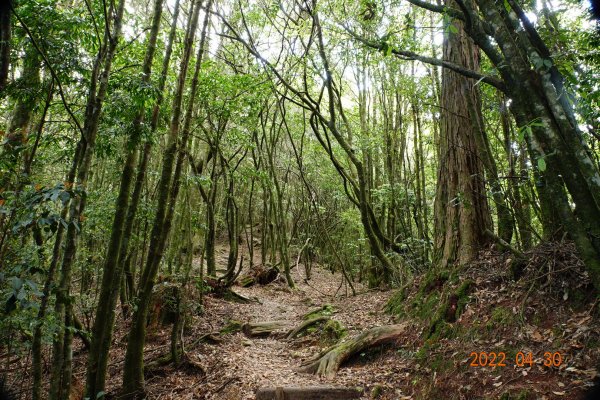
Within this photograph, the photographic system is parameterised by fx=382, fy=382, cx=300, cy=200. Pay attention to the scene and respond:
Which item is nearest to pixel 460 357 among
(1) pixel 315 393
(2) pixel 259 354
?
(1) pixel 315 393

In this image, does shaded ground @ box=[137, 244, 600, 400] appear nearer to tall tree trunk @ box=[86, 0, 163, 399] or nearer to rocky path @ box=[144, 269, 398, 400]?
rocky path @ box=[144, 269, 398, 400]

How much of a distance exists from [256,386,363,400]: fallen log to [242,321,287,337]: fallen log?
13.6ft

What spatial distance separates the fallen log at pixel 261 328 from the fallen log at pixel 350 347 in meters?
3.05

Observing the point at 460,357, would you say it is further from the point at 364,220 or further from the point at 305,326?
the point at 364,220

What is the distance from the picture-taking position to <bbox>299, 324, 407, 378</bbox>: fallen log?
6.31 m

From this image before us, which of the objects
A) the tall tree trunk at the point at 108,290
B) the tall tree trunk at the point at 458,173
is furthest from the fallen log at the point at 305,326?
the tall tree trunk at the point at 108,290

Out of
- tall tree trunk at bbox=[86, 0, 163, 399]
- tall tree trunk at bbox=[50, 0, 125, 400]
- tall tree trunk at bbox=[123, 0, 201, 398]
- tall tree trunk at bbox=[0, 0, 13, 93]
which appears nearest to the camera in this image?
tall tree trunk at bbox=[0, 0, 13, 93]

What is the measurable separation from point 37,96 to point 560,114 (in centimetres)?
656

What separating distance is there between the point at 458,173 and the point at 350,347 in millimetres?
3803

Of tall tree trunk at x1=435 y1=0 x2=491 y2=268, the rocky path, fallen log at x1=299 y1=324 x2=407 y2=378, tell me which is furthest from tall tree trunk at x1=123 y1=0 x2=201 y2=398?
tall tree trunk at x1=435 y1=0 x2=491 y2=268

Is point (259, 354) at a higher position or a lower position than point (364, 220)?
lower

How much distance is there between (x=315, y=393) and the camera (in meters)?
5.36

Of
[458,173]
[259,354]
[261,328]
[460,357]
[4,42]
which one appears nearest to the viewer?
[4,42]

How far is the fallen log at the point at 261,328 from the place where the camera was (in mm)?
9679
